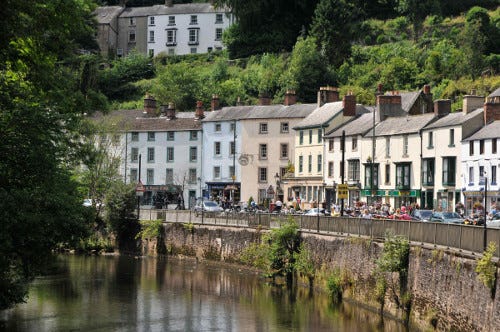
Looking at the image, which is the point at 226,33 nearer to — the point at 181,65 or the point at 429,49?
the point at 181,65

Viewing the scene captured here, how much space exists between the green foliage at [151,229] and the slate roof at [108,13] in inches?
3371

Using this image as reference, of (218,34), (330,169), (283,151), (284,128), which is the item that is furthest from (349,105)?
(218,34)

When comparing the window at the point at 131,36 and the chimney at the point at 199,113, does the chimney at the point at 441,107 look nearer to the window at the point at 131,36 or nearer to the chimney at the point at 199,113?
the chimney at the point at 199,113

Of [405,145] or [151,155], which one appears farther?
[151,155]

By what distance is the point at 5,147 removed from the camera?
2772cm

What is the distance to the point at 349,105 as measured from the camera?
267 feet

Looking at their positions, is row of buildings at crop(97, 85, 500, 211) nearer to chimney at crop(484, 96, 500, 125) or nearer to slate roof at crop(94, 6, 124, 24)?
chimney at crop(484, 96, 500, 125)

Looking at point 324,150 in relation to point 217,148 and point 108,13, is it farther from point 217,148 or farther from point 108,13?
point 108,13

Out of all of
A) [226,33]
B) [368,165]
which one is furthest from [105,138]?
[226,33]

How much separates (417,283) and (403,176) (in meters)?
37.7

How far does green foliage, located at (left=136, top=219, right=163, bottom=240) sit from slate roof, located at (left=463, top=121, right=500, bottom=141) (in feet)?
69.4

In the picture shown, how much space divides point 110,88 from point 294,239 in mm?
89383

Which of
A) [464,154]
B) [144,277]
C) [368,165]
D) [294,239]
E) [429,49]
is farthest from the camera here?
[429,49]

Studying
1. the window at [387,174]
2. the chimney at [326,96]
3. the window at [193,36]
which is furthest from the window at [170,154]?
the window at [193,36]
